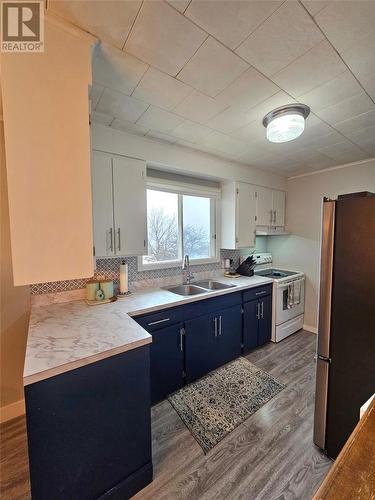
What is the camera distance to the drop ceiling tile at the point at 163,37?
3.12 feet

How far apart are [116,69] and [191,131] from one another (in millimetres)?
899

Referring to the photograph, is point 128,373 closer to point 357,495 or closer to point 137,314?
point 137,314

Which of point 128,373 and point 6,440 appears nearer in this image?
point 128,373

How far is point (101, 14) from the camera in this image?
0.96m

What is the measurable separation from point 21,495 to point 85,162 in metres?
1.99

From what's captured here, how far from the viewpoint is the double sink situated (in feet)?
8.19

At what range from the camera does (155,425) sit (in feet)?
5.52

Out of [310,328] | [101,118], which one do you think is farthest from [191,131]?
[310,328]

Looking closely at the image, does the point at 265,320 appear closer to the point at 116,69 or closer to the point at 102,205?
the point at 102,205

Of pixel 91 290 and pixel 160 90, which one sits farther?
pixel 91 290

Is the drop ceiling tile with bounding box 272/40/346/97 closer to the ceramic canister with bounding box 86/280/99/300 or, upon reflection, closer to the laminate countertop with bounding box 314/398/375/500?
the laminate countertop with bounding box 314/398/375/500

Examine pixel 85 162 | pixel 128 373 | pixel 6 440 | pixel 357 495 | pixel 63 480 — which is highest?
pixel 85 162

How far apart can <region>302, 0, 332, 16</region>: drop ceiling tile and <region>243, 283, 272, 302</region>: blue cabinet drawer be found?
90.7 inches

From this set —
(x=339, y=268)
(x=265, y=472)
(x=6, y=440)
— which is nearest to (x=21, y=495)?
(x=6, y=440)
